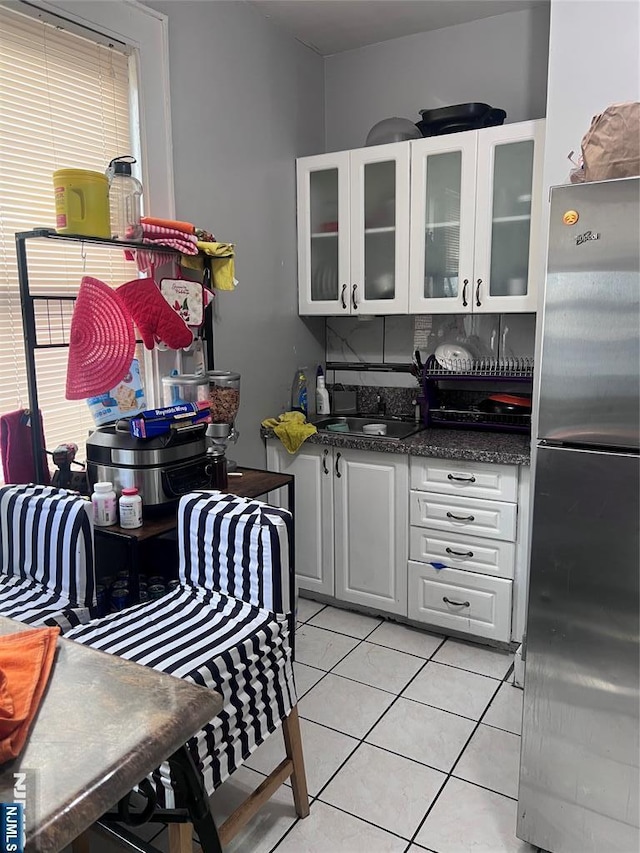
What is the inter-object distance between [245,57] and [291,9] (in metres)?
0.29

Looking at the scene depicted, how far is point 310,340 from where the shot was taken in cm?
334

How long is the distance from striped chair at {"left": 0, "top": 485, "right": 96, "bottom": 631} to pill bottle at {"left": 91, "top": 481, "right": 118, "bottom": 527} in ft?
0.22

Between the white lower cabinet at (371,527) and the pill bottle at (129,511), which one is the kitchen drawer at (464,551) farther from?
the pill bottle at (129,511)

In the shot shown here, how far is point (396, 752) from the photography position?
2.04m

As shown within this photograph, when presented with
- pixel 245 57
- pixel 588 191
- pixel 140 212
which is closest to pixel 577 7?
pixel 588 191

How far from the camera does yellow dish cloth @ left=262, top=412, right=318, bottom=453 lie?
2.87 metres

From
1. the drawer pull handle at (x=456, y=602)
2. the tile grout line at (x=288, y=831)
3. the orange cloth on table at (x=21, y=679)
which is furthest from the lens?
the drawer pull handle at (x=456, y=602)

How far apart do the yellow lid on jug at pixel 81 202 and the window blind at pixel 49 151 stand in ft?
0.50

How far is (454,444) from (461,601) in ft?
2.18

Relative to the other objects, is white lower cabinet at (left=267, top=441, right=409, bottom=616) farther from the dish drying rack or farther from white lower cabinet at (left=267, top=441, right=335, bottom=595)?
the dish drying rack

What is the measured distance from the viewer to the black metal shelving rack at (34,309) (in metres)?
1.88

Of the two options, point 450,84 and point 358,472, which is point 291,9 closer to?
point 450,84

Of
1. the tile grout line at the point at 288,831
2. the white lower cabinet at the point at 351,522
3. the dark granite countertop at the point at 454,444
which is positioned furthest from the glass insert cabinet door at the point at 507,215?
the tile grout line at the point at 288,831

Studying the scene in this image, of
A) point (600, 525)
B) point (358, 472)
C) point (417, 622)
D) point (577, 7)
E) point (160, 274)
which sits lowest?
point (417, 622)
